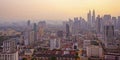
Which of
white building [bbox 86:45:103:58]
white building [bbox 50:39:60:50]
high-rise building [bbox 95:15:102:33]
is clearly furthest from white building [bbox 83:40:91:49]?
high-rise building [bbox 95:15:102:33]

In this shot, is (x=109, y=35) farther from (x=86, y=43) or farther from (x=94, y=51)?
(x=94, y=51)

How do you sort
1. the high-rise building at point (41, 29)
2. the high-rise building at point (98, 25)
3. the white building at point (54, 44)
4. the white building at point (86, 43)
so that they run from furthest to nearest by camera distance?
the high-rise building at point (98, 25) → the high-rise building at point (41, 29) → the white building at point (54, 44) → the white building at point (86, 43)

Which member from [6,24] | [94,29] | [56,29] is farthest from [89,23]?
[6,24]

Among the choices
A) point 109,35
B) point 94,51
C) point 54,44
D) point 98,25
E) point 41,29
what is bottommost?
point 94,51

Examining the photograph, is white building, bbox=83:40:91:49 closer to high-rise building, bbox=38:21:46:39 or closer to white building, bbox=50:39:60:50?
white building, bbox=50:39:60:50

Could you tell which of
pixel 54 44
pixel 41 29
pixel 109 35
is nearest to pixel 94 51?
pixel 54 44

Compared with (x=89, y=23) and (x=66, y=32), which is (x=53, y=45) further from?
(x=89, y=23)

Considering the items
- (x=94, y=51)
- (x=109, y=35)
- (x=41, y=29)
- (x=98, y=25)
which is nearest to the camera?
(x=94, y=51)

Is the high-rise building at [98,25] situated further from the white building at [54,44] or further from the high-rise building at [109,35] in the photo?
the white building at [54,44]

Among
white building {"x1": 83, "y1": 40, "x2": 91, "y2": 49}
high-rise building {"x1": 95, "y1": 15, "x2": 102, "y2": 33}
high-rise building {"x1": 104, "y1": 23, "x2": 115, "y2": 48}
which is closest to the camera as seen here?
white building {"x1": 83, "y1": 40, "x2": 91, "y2": 49}

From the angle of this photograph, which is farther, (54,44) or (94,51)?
(54,44)

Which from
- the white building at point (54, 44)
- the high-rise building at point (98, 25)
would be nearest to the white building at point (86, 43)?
the white building at point (54, 44)
